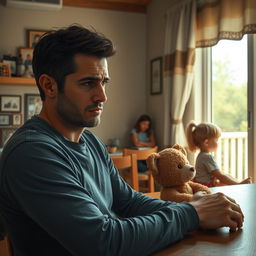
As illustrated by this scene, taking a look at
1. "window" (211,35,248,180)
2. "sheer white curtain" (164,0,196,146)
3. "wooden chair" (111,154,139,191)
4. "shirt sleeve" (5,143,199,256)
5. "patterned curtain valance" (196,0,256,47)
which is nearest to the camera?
"shirt sleeve" (5,143,199,256)

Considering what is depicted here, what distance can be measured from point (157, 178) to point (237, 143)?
223 cm

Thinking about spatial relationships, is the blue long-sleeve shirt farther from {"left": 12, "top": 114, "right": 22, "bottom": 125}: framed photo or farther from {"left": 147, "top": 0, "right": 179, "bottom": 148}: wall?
{"left": 12, "top": 114, "right": 22, "bottom": 125}: framed photo

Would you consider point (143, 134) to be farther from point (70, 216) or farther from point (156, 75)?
point (70, 216)

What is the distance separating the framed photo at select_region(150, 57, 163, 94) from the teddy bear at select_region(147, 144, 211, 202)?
3.04m

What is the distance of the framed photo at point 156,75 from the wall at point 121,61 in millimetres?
266

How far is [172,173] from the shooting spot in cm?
123

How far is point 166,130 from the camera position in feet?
12.4

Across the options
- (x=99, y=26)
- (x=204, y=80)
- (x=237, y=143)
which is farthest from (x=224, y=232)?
(x=99, y=26)

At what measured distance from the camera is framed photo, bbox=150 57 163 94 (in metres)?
4.25

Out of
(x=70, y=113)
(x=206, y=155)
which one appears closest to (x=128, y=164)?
(x=206, y=155)

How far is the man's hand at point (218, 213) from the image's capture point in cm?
92

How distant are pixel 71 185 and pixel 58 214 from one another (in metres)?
0.08

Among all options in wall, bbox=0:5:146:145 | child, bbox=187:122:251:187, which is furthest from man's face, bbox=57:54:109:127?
wall, bbox=0:5:146:145

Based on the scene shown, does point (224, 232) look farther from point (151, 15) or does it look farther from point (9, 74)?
point (151, 15)
